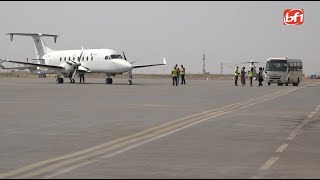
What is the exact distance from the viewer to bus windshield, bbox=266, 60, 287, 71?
62.8m

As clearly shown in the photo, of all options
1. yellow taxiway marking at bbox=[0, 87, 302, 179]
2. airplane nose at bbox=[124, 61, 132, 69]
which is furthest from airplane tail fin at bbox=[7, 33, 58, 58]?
yellow taxiway marking at bbox=[0, 87, 302, 179]

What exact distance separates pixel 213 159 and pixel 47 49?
188 feet

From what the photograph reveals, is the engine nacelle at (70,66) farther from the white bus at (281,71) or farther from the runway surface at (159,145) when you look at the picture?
the runway surface at (159,145)

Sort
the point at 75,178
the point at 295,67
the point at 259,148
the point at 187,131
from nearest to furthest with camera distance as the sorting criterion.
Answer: the point at 75,178 < the point at 259,148 < the point at 187,131 < the point at 295,67

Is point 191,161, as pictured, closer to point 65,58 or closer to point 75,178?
point 75,178

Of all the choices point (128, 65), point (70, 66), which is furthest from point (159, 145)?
point (70, 66)

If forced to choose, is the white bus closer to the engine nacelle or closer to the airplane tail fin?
the engine nacelle

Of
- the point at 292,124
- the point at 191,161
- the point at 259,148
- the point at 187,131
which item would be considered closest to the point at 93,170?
the point at 191,161

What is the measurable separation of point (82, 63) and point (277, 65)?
63.4 feet

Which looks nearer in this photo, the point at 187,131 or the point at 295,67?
the point at 187,131

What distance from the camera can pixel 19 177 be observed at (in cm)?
833

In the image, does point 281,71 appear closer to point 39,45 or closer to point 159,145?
point 39,45

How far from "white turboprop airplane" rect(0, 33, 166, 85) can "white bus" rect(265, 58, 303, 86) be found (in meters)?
11.1

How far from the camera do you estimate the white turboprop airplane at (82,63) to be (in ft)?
185
